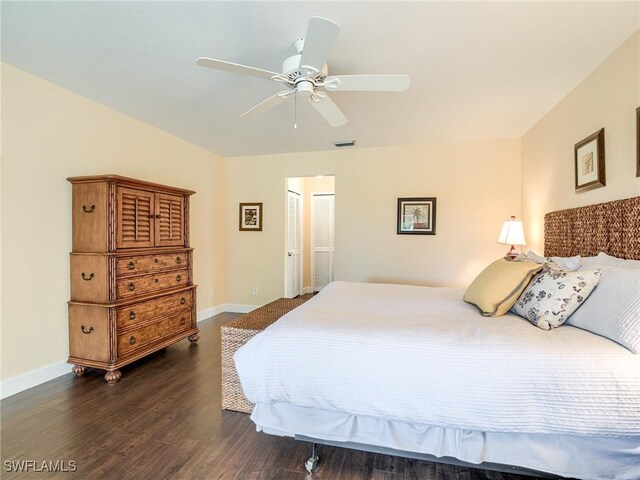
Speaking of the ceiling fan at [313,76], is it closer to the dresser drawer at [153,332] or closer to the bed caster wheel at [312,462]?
the bed caster wheel at [312,462]

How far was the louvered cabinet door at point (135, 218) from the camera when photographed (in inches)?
105

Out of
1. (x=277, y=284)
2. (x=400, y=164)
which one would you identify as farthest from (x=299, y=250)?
(x=400, y=164)

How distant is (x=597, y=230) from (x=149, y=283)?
366 centimetres

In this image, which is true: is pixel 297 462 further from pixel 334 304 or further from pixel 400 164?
pixel 400 164

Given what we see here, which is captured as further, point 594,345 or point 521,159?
Answer: point 521,159

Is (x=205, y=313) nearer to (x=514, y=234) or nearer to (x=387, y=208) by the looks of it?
(x=387, y=208)

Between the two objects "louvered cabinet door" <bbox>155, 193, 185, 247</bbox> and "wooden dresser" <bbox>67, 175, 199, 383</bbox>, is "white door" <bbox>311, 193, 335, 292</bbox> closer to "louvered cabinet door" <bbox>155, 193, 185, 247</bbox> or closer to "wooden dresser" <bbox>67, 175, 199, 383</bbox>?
"louvered cabinet door" <bbox>155, 193, 185, 247</bbox>

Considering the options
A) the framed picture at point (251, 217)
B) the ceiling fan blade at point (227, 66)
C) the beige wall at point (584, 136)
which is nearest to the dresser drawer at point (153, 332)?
the framed picture at point (251, 217)

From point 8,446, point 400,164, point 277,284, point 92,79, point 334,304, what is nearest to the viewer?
point 8,446

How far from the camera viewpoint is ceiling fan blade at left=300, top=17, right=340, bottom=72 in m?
Answer: 1.36

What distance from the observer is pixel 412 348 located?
4.73 ft

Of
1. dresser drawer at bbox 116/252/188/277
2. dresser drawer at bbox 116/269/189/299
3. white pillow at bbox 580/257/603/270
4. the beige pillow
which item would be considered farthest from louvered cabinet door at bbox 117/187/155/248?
white pillow at bbox 580/257/603/270

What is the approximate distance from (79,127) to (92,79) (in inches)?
21.6

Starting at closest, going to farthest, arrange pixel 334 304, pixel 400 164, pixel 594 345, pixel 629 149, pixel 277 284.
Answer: pixel 594 345, pixel 629 149, pixel 334 304, pixel 400 164, pixel 277 284
